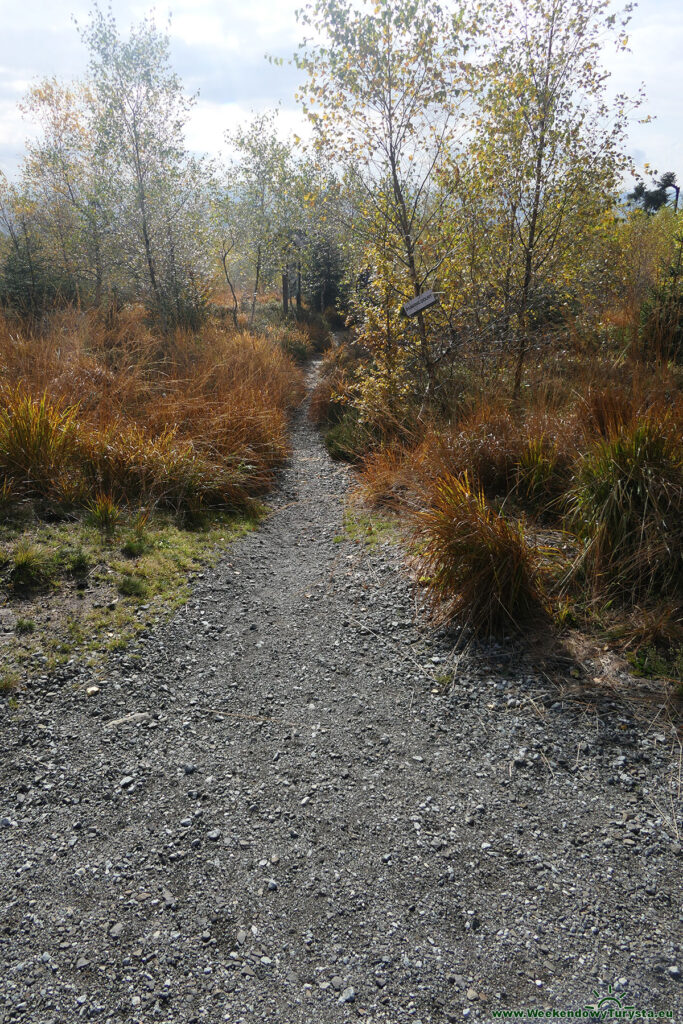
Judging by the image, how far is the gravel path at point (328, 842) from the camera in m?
1.80

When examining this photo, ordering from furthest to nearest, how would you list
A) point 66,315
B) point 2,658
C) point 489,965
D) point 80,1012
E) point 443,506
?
point 66,315 → point 443,506 → point 2,658 → point 489,965 → point 80,1012

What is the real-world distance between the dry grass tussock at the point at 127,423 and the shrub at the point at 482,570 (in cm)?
263

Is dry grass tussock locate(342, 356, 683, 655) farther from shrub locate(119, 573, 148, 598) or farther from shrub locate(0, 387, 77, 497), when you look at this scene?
shrub locate(0, 387, 77, 497)

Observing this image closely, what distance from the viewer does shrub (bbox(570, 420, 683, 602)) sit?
338 cm

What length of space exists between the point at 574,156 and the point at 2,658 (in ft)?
26.9

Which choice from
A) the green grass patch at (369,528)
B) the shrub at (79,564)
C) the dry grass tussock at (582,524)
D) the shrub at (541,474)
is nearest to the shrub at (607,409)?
the dry grass tussock at (582,524)

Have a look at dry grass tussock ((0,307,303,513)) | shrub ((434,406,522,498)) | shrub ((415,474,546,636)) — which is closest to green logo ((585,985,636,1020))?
A: shrub ((415,474,546,636))

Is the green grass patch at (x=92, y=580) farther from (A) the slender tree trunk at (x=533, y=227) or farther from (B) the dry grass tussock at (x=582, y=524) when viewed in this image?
(A) the slender tree trunk at (x=533, y=227)

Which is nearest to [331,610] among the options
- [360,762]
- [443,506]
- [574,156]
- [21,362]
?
[443,506]

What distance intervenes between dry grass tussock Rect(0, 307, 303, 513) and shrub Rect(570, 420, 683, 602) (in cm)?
336

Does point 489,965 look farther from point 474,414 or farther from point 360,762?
point 474,414

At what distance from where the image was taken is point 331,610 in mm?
4082

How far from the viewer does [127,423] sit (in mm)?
6004

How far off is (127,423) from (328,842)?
475cm
